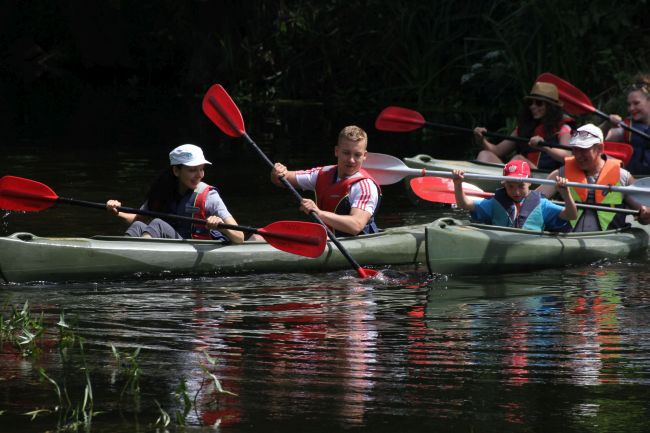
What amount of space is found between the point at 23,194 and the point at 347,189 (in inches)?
75.6

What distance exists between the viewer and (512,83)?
1859 cm

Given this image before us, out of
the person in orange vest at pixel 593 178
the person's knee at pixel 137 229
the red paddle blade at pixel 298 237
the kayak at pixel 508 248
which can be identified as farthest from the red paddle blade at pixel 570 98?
the person's knee at pixel 137 229

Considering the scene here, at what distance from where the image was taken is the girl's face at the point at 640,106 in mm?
10289

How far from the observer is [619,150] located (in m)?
10.3

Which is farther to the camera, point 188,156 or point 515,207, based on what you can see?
point 515,207

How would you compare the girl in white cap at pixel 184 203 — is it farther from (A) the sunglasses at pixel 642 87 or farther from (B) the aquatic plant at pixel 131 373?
(A) the sunglasses at pixel 642 87

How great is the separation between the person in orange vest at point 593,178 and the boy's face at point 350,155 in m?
1.45

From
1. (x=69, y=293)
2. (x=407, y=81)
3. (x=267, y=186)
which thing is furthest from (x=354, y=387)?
(x=407, y=81)

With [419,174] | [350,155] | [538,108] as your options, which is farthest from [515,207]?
[538,108]

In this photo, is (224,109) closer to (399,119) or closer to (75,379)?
(399,119)

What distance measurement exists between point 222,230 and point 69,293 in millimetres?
1053

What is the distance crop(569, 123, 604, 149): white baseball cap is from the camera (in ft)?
27.7

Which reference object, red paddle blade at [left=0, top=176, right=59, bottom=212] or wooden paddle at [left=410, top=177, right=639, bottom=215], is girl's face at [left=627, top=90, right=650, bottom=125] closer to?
wooden paddle at [left=410, top=177, right=639, bottom=215]

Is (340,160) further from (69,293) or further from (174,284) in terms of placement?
(69,293)
